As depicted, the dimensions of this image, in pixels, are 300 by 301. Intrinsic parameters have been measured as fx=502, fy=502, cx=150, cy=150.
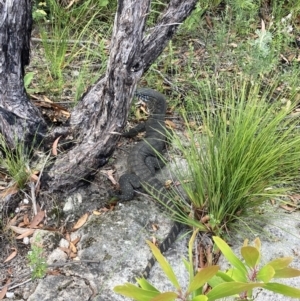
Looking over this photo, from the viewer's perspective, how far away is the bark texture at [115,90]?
3213mm

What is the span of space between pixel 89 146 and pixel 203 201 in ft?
3.14

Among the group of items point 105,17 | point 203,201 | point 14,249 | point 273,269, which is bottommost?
point 14,249

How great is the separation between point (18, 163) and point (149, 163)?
128cm

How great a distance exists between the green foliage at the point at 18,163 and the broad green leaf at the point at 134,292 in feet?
7.49

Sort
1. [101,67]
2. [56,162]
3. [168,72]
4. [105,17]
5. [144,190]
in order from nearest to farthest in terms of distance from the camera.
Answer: [56,162], [144,190], [101,67], [168,72], [105,17]

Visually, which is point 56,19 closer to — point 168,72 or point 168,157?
point 168,72

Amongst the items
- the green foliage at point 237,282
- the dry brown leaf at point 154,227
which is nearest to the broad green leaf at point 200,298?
the green foliage at point 237,282

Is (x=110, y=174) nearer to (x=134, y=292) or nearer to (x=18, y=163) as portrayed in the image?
(x=18, y=163)

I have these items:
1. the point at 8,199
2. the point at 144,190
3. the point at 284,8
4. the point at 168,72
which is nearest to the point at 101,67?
the point at 168,72

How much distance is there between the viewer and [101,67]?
530 centimetres

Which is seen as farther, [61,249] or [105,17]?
[105,17]

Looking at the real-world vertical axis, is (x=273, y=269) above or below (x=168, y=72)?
above

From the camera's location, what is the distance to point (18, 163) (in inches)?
150

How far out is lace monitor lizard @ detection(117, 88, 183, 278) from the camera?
12.6ft
